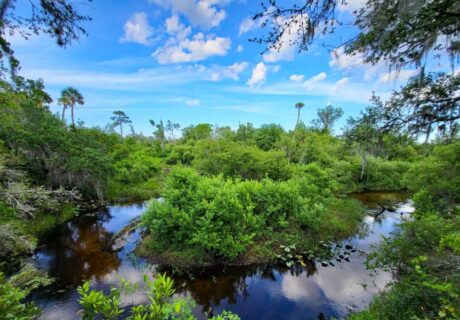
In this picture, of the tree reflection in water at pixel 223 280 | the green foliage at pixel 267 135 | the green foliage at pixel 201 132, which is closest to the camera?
the tree reflection in water at pixel 223 280

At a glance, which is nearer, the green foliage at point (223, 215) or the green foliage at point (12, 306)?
the green foliage at point (12, 306)

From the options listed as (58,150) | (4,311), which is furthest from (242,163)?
(4,311)

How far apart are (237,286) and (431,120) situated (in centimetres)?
872

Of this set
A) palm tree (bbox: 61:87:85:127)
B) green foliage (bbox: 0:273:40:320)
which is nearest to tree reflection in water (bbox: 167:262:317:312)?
green foliage (bbox: 0:273:40:320)

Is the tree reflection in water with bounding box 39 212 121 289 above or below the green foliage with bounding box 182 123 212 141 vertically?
below

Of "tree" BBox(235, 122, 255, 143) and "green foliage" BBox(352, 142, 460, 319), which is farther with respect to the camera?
"tree" BBox(235, 122, 255, 143)

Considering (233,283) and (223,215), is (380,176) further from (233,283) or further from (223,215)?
(233,283)

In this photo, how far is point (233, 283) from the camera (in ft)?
31.7

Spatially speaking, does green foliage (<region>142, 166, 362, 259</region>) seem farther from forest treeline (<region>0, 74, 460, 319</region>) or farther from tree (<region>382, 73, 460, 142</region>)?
tree (<region>382, 73, 460, 142</region>)

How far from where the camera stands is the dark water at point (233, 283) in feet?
27.1

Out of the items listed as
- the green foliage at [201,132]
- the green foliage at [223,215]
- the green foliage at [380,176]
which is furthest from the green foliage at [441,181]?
the green foliage at [201,132]

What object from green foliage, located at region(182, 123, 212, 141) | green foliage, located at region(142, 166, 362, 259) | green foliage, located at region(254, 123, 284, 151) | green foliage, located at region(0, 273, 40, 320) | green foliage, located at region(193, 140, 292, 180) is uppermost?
green foliage, located at region(182, 123, 212, 141)

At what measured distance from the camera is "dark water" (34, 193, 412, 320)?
825 cm

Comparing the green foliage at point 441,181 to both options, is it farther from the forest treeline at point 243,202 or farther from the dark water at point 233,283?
the dark water at point 233,283
